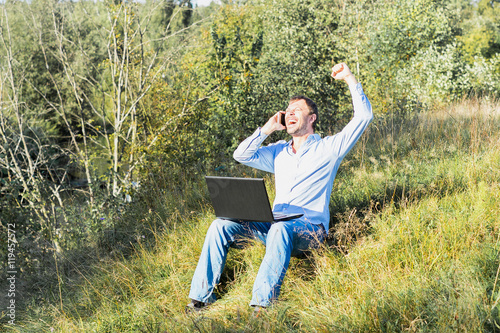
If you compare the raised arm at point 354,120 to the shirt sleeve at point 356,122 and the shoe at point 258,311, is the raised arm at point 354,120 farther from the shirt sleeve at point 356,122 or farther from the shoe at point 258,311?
the shoe at point 258,311

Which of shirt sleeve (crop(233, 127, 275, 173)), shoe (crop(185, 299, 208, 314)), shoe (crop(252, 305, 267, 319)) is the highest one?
shirt sleeve (crop(233, 127, 275, 173))

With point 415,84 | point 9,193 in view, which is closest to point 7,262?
point 9,193

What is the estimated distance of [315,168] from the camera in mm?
3307

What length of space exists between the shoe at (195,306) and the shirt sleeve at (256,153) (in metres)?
1.19

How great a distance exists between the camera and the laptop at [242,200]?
115 inches

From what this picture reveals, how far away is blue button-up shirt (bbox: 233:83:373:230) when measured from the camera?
3189 millimetres

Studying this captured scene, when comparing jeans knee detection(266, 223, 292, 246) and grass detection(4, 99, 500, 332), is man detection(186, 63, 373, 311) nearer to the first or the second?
jeans knee detection(266, 223, 292, 246)

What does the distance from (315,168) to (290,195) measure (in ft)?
0.91

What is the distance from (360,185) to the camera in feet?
14.1

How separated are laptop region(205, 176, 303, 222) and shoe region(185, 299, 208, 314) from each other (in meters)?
0.62

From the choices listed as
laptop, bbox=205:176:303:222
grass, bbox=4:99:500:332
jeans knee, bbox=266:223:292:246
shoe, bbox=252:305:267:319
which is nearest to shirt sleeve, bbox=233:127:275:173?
laptop, bbox=205:176:303:222

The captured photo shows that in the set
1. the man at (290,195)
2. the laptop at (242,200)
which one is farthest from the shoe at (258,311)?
the laptop at (242,200)

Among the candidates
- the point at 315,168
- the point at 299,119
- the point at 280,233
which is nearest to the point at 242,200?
the point at 280,233

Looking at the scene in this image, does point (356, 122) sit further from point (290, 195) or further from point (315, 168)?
point (290, 195)
